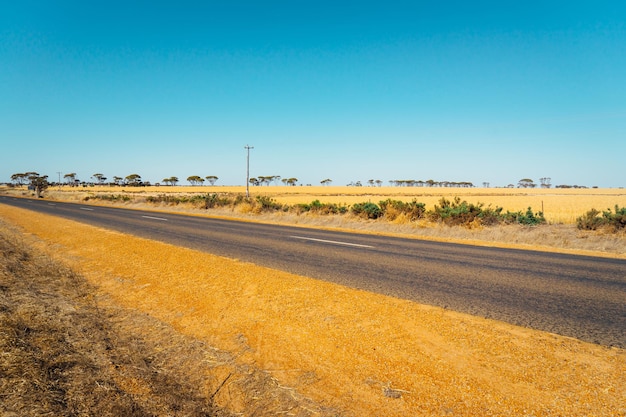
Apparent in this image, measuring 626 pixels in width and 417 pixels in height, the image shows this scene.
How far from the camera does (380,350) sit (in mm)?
3607

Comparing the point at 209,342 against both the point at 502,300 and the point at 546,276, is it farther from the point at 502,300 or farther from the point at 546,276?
the point at 546,276

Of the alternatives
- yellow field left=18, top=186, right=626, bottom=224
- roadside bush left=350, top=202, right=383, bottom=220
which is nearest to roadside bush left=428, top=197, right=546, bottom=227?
Answer: yellow field left=18, top=186, right=626, bottom=224

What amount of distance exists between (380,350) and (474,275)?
13.5 feet

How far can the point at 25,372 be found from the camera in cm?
257

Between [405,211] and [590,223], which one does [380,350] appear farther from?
[405,211]

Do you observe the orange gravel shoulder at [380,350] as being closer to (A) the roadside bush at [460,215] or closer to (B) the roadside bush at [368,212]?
(A) the roadside bush at [460,215]

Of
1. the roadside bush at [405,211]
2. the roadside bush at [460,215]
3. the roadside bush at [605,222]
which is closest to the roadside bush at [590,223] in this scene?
the roadside bush at [605,222]

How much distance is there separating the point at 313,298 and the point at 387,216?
44.6 feet

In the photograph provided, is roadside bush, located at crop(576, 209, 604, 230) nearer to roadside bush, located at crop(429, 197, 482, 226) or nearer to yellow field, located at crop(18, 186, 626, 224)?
yellow field, located at crop(18, 186, 626, 224)

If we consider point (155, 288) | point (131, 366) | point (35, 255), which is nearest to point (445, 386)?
point (131, 366)

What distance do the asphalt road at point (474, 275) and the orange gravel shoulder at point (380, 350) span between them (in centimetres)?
59

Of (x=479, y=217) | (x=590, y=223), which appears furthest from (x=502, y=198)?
(x=590, y=223)

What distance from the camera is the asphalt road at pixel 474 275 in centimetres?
465

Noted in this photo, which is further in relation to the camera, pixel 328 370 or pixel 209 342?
pixel 209 342
